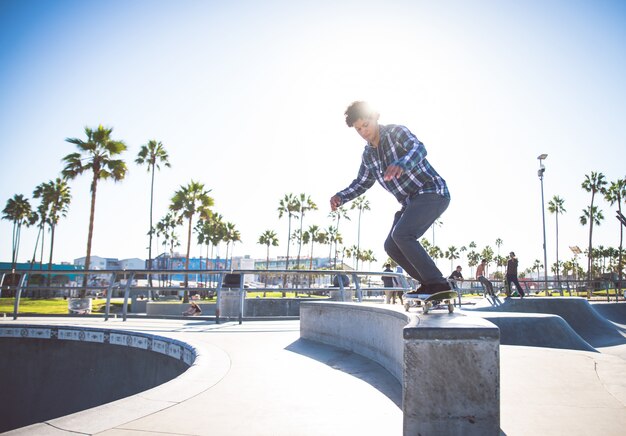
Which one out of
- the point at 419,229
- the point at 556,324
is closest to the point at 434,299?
the point at 419,229

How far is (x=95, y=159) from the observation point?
30.0 metres

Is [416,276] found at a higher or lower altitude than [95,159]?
lower

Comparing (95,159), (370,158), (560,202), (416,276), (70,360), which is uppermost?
(560,202)

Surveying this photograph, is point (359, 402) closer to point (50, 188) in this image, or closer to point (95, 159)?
point (95, 159)

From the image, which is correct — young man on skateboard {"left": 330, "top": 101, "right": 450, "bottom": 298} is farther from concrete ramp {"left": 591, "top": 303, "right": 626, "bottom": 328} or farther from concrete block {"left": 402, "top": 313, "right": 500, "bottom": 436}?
concrete ramp {"left": 591, "top": 303, "right": 626, "bottom": 328}

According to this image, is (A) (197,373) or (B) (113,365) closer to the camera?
(A) (197,373)

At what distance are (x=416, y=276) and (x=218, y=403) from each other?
187 cm

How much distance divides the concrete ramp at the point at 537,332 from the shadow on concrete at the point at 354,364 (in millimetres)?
3295

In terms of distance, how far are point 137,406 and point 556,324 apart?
277 inches

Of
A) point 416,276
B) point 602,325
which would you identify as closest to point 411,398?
point 416,276

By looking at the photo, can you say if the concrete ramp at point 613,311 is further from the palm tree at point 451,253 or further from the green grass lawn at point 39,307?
the palm tree at point 451,253

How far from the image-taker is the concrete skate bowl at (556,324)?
6902 millimetres

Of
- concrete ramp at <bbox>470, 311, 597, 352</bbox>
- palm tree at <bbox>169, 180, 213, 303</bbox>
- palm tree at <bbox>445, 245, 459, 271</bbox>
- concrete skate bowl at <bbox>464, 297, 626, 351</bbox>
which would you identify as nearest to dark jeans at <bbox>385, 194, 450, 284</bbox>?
concrete skate bowl at <bbox>464, 297, 626, 351</bbox>

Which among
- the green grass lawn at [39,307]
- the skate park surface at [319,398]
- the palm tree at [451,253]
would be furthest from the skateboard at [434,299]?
the palm tree at [451,253]
